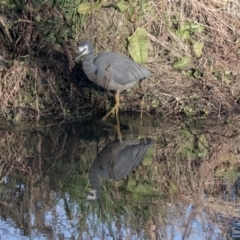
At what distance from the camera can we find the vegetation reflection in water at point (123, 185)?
18.3ft

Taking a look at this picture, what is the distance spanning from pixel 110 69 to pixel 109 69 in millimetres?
14

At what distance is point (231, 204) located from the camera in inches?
240

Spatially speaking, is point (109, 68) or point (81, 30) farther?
point (81, 30)

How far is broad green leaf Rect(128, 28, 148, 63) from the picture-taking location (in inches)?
390

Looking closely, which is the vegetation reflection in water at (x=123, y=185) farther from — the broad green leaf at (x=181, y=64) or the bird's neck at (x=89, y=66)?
the broad green leaf at (x=181, y=64)

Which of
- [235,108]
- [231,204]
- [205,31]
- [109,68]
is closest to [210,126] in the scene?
[235,108]

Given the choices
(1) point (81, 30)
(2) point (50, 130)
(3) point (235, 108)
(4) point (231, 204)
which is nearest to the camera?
(4) point (231, 204)

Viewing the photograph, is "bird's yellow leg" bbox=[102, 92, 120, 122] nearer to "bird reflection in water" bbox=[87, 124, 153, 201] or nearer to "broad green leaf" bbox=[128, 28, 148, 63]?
"broad green leaf" bbox=[128, 28, 148, 63]

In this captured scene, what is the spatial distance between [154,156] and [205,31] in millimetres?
3490

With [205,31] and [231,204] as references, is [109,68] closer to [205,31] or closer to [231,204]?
[205,31]

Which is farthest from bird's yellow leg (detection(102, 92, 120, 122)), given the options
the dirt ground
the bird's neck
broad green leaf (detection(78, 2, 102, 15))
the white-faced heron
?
broad green leaf (detection(78, 2, 102, 15))

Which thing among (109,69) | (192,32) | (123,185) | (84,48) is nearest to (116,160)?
(123,185)

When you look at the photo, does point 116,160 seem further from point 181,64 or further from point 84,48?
point 181,64

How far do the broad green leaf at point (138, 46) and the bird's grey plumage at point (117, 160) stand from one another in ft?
6.26
